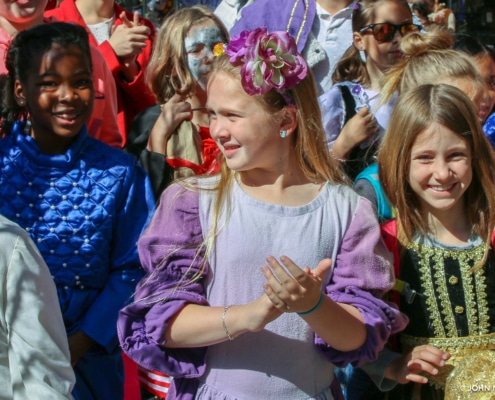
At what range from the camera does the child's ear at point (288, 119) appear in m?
2.66

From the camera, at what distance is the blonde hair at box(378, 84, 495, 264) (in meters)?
2.96

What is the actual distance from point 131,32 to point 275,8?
0.81 metres

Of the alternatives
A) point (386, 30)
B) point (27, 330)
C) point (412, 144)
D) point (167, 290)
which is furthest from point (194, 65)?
point (27, 330)

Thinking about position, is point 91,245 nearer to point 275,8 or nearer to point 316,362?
point 316,362

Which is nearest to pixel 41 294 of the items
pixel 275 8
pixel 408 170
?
pixel 408 170

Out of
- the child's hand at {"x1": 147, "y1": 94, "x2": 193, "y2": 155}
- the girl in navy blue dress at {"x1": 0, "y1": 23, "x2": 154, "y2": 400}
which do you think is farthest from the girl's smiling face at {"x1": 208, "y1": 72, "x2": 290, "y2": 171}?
the child's hand at {"x1": 147, "y1": 94, "x2": 193, "y2": 155}

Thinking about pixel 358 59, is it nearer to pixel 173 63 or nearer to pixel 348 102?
pixel 348 102

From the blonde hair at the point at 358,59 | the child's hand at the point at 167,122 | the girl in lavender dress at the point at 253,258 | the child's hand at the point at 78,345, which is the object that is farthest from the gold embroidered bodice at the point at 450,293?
the blonde hair at the point at 358,59

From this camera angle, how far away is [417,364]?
107 inches

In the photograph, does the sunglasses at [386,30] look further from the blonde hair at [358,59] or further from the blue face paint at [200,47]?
the blue face paint at [200,47]

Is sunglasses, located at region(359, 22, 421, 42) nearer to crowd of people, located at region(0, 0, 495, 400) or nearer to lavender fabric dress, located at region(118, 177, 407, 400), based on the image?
crowd of people, located at region(0, 0, 495, 400)

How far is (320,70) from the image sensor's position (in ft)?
15.0

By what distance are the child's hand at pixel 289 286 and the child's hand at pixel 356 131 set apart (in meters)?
1.56

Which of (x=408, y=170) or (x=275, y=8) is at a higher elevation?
(x=275, y=8)
